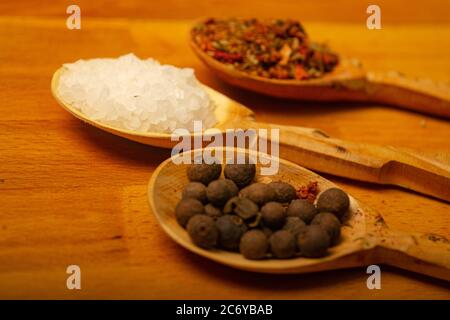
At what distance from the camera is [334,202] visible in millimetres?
1000

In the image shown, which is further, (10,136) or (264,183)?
(10,136)

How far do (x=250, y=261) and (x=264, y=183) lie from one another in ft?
0.65

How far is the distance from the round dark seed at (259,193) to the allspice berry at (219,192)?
1.0 inches

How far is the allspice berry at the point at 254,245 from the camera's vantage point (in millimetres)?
908

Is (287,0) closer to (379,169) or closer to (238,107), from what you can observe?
(238,107)

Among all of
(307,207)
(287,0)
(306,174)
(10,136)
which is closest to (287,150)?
(306,174)

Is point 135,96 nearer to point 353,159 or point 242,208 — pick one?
point 242,208

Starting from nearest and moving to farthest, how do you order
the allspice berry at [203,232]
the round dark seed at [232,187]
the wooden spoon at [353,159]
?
1. the allspice berry at [203,232]
2. the round dark seed at [232,187]
3. the wooden spoon at [353,159]

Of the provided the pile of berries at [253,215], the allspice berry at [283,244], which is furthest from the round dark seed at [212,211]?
the allspice berry at [283,244]

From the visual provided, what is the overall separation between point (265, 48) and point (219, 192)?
0.55 m

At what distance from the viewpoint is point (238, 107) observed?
1272 mm

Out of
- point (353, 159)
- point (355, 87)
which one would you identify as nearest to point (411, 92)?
point (355, 87)

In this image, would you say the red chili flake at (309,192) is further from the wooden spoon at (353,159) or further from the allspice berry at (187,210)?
the allspice berry at (187,210)

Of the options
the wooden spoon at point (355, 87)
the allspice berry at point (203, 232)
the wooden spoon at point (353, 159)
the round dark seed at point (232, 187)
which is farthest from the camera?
the wooden spoon at point (355, 87)
